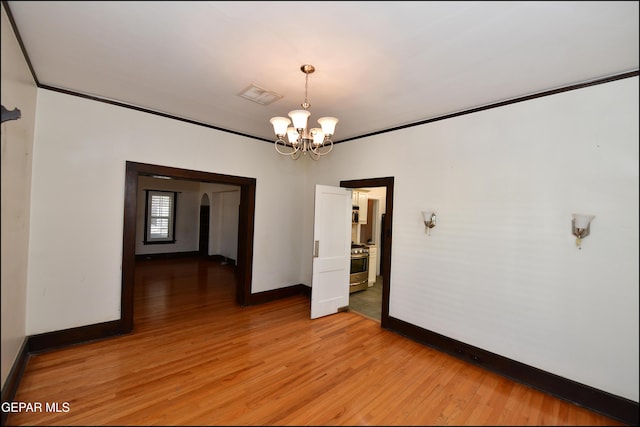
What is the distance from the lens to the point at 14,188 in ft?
7.12

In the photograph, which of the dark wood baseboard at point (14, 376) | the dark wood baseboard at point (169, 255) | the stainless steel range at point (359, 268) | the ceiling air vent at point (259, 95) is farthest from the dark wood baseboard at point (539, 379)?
the dark wood baseboard at point (169, 255)

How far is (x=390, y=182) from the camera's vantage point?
3.83m

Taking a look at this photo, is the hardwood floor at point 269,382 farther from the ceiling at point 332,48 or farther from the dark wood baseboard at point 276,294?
the ceiling at point 332,48

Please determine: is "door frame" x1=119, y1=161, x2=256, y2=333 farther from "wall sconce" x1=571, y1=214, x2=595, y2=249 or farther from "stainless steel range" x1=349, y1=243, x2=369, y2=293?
"wall sconce" x1=571, y1=214, x2=595, y2=249

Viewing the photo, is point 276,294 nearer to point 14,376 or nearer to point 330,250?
point 330,250

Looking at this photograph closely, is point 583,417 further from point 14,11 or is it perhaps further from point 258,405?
point 14,11

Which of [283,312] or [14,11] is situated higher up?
[14,11]

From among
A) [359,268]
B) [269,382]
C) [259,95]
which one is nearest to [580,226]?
[269,382]

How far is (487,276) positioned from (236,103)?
3.42 metres

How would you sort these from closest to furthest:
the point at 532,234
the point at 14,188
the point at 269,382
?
the point at 14,188, the point at 269,382, the point at 532,234

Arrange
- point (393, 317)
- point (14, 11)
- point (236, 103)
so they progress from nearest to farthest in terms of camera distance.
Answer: point (14, 11)
point (236, 103)
point (393, 317)

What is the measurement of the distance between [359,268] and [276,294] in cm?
175

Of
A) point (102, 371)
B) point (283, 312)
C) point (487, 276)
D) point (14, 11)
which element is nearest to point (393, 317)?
point (487, 276)

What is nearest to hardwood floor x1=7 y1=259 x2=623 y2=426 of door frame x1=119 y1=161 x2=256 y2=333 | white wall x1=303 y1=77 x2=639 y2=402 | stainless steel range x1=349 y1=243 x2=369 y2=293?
white wall x1=303 y1=77 x2=639 y2=402
